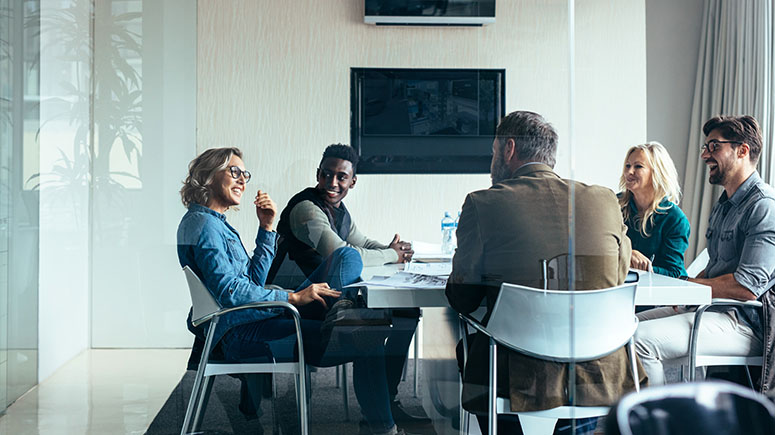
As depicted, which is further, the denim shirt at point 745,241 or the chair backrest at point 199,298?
the denim shirt at point 745,241

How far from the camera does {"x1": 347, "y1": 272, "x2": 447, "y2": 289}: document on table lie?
8.22ft

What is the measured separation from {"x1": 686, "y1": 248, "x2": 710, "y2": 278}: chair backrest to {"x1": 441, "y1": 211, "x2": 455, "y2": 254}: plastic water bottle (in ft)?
3.21

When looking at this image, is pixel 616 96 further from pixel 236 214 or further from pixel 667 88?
pixel 236 214

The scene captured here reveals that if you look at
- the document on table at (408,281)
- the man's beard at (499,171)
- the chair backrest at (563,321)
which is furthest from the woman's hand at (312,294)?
the man's beard at (499,171)

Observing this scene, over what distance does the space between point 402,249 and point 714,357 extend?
4.54 feet

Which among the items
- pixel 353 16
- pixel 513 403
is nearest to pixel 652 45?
pixel 353 16

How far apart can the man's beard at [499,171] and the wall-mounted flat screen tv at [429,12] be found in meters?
0.58

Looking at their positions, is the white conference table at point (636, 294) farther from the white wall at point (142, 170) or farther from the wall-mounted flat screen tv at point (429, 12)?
the wall-mounted flat screen tv at point (429, 12)

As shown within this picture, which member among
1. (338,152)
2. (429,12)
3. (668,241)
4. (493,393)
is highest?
(429,12)

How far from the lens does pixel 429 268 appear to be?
250cm

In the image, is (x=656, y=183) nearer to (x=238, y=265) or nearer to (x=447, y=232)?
(x=447, y=232)

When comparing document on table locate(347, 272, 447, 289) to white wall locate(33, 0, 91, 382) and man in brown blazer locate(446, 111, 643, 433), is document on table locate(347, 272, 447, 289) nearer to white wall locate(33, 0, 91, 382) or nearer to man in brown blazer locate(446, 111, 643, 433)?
man in brown blazer locate(446, 111, 643, 433)

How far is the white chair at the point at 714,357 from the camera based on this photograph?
2.60 meters

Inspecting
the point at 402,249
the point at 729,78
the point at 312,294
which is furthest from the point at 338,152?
the point at 729,78
